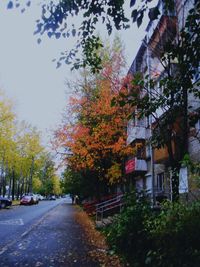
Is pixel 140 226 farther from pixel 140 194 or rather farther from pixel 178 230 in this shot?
pixel 178 230

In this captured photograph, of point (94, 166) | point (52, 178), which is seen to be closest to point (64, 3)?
point (94, 166)

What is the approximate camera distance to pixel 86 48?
6715 millimetres

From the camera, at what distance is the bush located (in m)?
5.91

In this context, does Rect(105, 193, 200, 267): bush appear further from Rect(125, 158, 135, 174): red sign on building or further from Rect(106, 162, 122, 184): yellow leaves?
Rect(125, 158, 135, 174): red sign on building

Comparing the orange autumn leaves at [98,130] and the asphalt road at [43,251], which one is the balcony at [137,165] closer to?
the orange autumn leaves at [98,130]

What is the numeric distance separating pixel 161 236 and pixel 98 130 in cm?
1509

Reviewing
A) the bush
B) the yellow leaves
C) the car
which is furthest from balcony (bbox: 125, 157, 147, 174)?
the car

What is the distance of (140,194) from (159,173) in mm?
11689

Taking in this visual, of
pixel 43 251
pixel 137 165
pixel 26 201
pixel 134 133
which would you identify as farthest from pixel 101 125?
pixel 26 201

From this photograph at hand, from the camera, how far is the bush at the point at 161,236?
5.91 m

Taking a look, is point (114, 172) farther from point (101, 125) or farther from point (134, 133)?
point (101, 125)

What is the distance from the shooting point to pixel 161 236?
21.2 feet

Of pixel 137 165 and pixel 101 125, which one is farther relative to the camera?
pixel 137 165

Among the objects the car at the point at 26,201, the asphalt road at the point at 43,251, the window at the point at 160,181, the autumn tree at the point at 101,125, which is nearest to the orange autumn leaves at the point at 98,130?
the autumn tree at the point at 101,125
